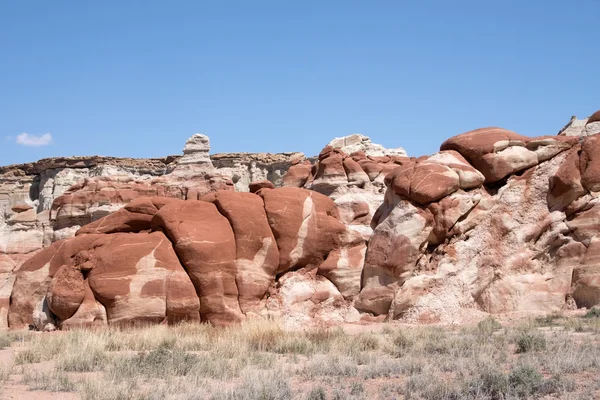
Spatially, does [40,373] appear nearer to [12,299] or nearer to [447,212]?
[12,299]

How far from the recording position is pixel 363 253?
60.1 ft

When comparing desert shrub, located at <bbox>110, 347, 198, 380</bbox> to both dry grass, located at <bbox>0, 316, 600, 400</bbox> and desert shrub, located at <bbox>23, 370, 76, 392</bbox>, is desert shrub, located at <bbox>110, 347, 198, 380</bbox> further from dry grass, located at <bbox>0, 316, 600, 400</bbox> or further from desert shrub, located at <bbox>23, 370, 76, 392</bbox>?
desert shrub, located at <bbox>23, 370, 76, 392</bbox>

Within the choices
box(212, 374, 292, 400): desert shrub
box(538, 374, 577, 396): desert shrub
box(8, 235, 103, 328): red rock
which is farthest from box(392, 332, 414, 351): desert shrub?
box(8, 235, 103, 328): red rock

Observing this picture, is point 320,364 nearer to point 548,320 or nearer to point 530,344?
point 530,344

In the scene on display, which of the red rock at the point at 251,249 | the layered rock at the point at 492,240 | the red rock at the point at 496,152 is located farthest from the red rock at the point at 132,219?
the red rock at the point at 496,152

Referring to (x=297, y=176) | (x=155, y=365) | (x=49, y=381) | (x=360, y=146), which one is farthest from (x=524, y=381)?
(x=360, y=146)

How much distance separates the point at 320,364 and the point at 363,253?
8.62m

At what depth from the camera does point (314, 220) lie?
18.3 m

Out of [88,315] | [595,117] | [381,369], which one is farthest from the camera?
[595,117]

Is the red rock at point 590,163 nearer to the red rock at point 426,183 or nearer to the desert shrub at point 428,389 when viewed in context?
the red rock at point 426,183

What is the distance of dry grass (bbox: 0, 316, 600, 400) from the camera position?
7859mm

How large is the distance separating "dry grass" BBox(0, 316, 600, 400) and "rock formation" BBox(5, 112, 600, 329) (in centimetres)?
217

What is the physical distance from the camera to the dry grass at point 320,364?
7.86 meters

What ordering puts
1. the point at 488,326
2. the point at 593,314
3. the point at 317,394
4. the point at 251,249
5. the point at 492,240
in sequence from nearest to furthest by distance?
the point at 317,394, the point at 488,326, the point at 593,314, the point at 251,249, the point at 492,240
